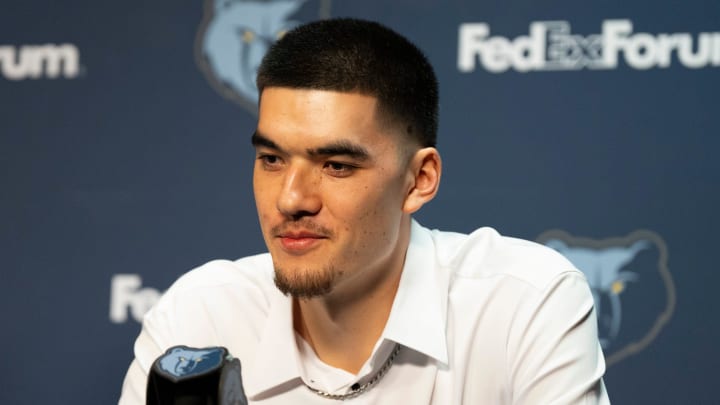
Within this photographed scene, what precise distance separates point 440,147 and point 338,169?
1.05m

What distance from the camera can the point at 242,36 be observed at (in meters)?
2.92

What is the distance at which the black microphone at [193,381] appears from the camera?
929 mm

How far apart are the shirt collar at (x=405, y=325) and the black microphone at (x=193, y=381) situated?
87 centimetres

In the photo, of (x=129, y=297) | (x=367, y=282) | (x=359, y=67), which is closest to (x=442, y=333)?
(x=367, y=282)

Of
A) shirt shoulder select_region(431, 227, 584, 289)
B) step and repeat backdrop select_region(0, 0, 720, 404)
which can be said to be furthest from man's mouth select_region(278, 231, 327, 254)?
step and repeat backdrop select_region(0, 0, 720, 404)

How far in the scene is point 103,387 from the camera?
2914mm

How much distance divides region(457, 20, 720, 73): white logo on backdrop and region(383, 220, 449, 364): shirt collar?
872 mm

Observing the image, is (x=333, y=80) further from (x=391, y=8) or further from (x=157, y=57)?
(x=157, y=57)

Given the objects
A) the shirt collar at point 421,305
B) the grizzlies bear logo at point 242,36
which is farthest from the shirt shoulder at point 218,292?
the grizzlies bear logo at point 242,36

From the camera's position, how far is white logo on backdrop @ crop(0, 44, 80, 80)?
306 cm

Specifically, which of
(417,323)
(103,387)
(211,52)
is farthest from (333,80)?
(103,387)

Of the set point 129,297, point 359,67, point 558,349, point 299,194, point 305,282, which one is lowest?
point 129,297

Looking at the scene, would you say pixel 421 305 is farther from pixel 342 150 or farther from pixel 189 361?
pixel 189 361

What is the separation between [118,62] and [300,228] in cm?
157
